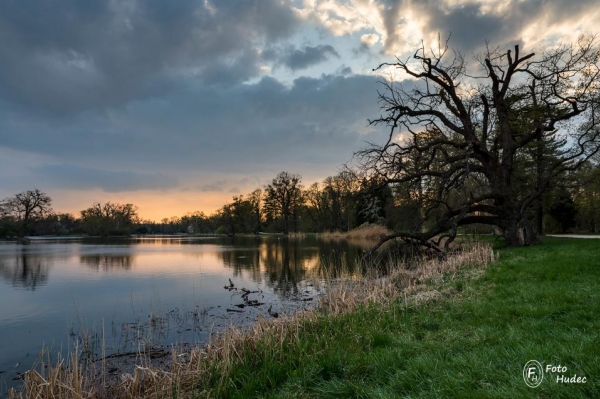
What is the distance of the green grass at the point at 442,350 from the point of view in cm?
342

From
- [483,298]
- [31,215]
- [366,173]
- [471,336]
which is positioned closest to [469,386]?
[471,336]

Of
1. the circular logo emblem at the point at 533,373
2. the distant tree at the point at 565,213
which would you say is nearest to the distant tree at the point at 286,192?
the distant tree at the point at 565,213

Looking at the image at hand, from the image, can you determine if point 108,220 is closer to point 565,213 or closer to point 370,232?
point 370,232

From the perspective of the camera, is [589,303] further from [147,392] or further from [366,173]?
[366,173]

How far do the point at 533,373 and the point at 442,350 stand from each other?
3.93 feet

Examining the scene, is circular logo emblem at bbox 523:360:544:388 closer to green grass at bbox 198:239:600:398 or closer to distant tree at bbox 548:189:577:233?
green grass at bbox 198:239:600:398

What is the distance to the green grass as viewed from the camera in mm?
3424

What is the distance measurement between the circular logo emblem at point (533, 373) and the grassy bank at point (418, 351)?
0.06 metres

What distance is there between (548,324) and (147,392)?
5472 millimetres

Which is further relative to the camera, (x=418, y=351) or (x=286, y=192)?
(x=286, y=192)

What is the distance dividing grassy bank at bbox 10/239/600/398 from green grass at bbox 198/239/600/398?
0.05 feet

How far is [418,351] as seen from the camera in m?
4.64

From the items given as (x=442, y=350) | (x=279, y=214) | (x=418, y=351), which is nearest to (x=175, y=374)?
(x=418, y=351)

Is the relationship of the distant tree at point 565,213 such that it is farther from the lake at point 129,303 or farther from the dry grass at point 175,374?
the dry grass at point 175,374
